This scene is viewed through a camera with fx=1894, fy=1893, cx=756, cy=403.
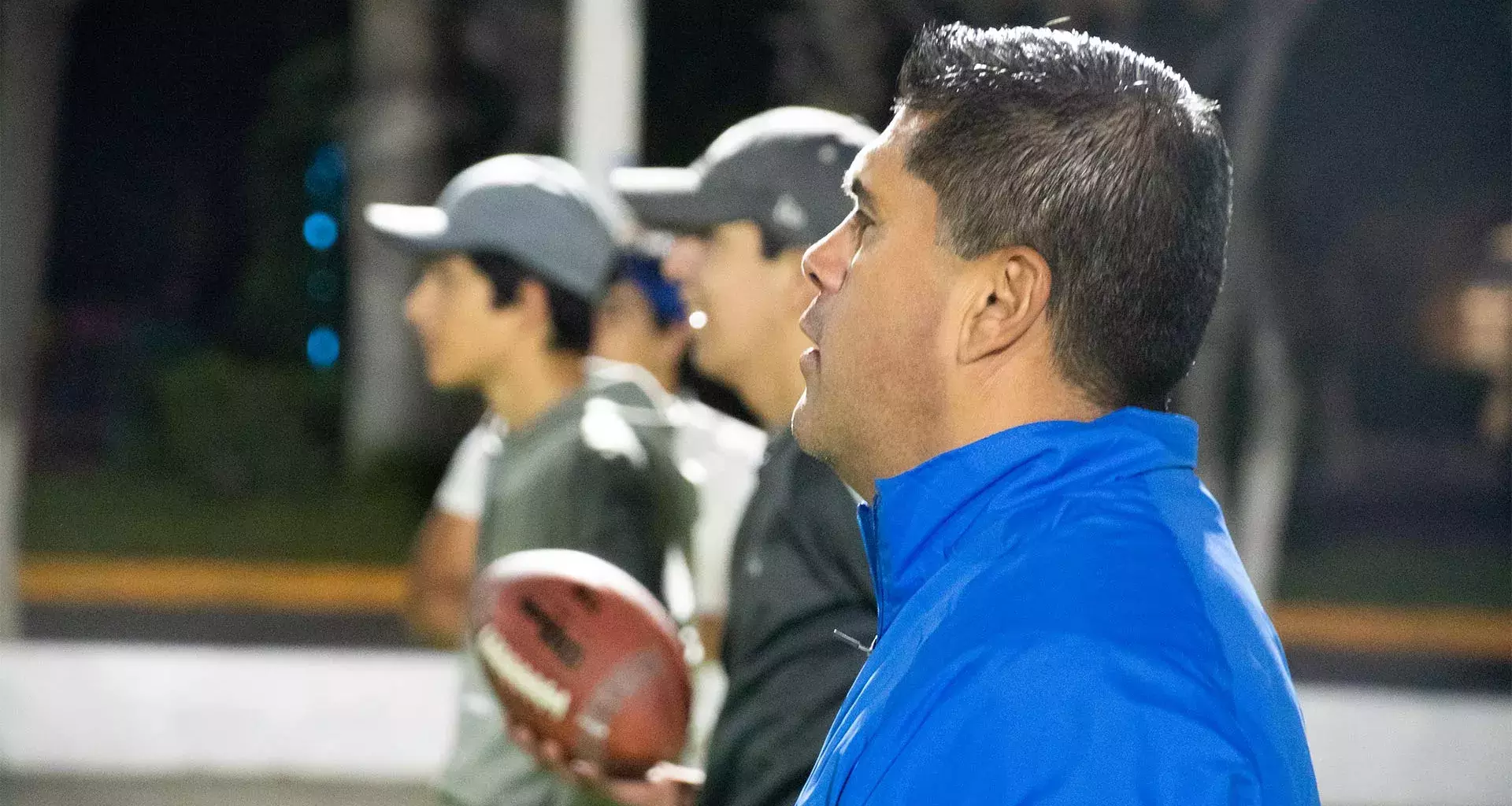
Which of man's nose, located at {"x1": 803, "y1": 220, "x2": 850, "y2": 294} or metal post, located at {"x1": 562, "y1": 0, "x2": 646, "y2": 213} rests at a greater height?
man's nose, located at {"x1": 803, "y1": 220, "x2": 850, "y2": 294}

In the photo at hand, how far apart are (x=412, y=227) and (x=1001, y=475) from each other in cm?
275

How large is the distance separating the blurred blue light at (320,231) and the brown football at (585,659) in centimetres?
1162

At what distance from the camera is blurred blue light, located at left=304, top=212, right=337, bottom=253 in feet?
46.2

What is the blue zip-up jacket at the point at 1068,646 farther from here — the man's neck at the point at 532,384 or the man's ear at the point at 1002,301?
the man's neck at the point at 532,384

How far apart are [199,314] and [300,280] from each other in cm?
154

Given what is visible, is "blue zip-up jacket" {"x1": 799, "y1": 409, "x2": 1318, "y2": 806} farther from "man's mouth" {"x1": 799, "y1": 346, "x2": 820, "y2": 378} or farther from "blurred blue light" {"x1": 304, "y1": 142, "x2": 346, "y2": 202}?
"blurred blue light" {"x1": 304, "y1": 142, "x2": 346, "y2": 202}

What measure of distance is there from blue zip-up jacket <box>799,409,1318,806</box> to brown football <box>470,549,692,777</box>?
4.65ft

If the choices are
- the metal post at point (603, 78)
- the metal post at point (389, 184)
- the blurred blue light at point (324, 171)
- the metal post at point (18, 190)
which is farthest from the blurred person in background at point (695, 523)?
the blurred blue light at point (324, 171)

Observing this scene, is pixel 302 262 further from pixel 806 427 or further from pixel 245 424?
pixel 806 427

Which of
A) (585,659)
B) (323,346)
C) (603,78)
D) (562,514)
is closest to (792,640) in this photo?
(585,659)

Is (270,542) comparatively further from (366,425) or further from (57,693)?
(57,693)

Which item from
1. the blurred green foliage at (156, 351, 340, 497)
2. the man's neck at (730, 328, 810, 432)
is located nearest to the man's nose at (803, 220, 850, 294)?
the man's neck at (730, 328, 810, 432)

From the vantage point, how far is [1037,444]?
1271 mm

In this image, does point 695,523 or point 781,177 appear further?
point 695,523
